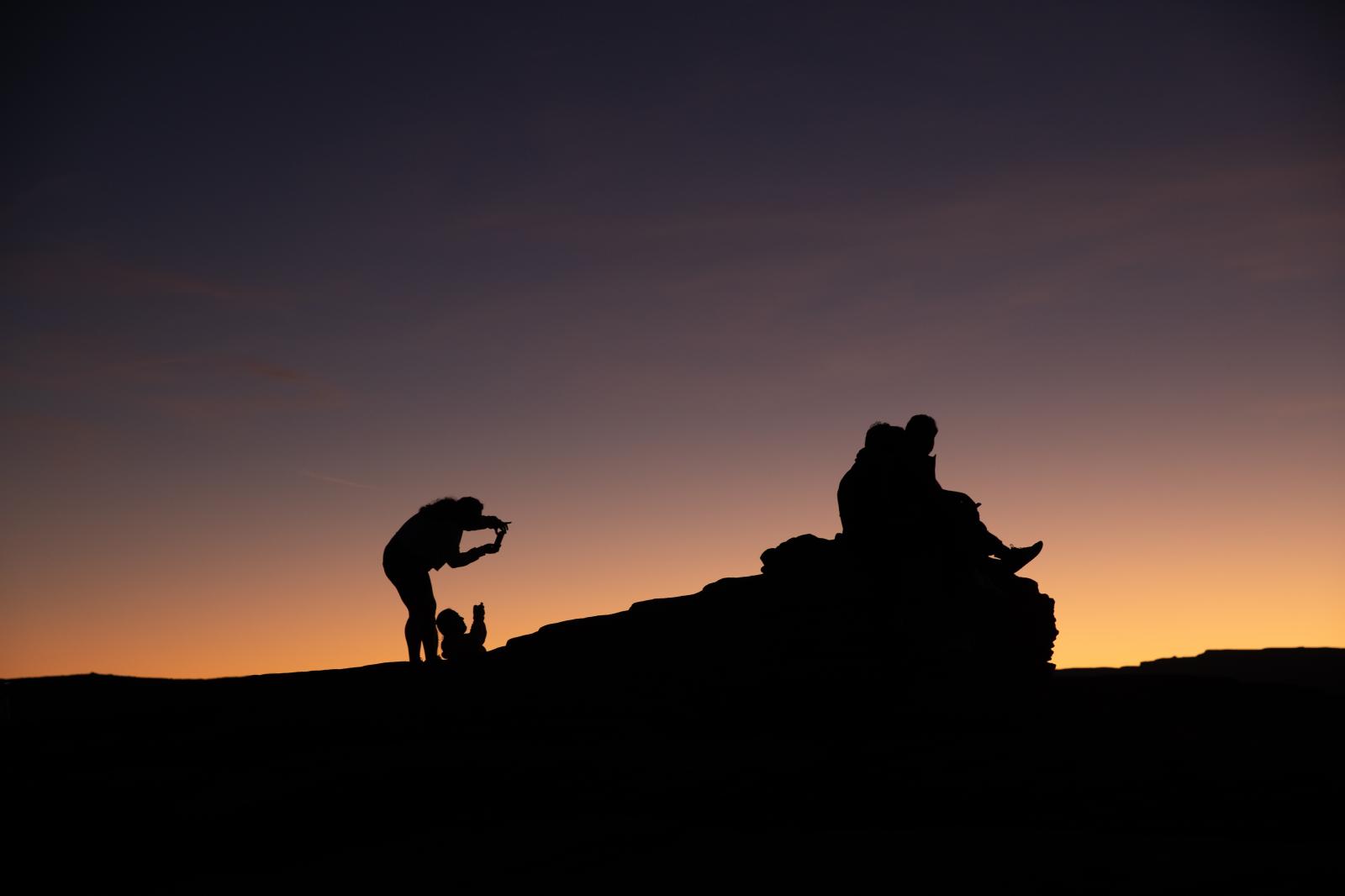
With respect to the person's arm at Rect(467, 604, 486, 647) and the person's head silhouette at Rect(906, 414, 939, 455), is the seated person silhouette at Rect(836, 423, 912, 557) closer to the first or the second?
the person's head silhouette at Rect(906, 414, 939, 455)

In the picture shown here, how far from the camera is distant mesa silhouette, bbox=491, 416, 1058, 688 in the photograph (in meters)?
10.8

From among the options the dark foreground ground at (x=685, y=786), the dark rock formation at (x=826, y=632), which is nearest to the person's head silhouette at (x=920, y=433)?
the dark rock formation at (x=826, y=632)

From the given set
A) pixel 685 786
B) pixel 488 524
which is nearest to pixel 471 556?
pixel 488 524

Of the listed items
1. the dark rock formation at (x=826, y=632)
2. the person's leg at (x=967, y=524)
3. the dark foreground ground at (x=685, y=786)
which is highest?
the person's leg at (x=967, y=524)

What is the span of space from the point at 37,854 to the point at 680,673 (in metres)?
6.32

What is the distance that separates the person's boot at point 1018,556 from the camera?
11898 mm

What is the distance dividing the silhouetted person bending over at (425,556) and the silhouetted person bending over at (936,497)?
5709 millimetres

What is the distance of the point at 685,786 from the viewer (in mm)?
7930

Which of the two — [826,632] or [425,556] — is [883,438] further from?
[425,556]

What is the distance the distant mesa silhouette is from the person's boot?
0.01m

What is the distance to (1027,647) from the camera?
487 inches

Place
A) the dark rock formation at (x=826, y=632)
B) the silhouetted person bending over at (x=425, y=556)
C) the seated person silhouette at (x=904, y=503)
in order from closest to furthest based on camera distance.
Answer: the dark rock formation at (x=826, y=632) → the seated person silhouette at (x=904, y=503) → the silhouetted person bending over at (x=425, y=556)

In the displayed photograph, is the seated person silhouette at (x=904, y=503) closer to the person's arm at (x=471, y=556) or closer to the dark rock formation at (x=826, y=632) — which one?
the dark rock formation at (x=826, y=632)

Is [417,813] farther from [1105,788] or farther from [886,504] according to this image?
[886,504]
